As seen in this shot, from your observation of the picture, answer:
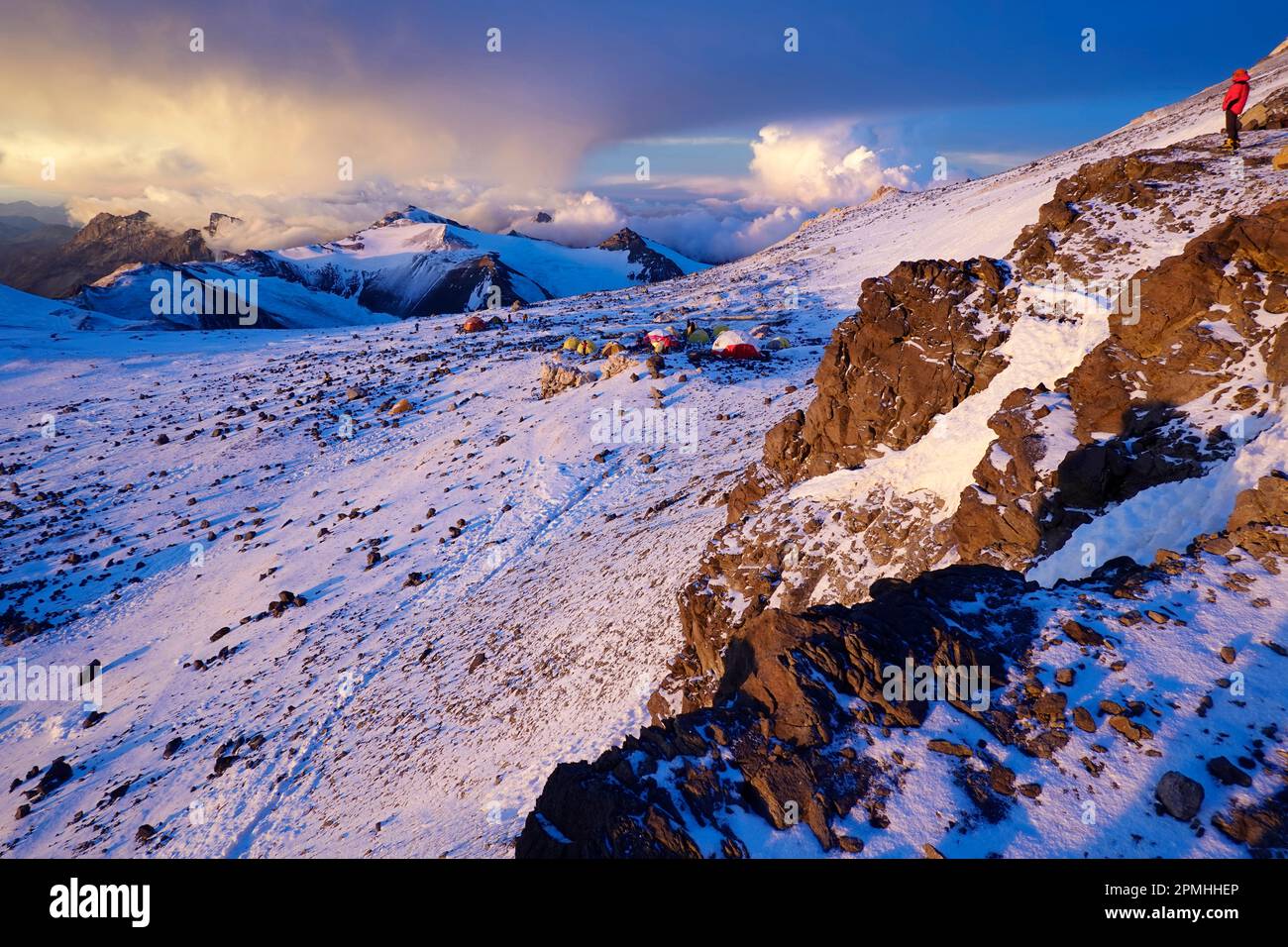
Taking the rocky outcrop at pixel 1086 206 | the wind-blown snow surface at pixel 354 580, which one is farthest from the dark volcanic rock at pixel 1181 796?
the rocky outcrop at pixel 1086 206

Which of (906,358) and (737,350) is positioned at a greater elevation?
(737,350)

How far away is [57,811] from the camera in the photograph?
62.2 ft

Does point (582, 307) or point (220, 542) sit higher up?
point (582, 307)

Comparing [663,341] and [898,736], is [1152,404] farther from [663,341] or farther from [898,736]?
[663,341]

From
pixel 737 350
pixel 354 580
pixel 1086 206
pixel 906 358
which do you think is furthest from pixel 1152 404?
pixel 737 350

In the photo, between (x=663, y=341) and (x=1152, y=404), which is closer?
(x=1152, y=404)

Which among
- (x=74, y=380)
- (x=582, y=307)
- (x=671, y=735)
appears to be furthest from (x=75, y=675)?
(x=582, y=307)

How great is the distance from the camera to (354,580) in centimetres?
2773

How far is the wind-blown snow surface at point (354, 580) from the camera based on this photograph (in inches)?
647

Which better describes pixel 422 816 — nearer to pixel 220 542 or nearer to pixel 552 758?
pixel 552 758

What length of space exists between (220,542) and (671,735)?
35.5 metres

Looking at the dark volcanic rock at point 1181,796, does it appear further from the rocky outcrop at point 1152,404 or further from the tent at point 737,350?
the tent at point 737,350

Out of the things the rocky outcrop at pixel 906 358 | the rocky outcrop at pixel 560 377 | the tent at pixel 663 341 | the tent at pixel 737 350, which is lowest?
the rocky outcrop at pixel 906 358

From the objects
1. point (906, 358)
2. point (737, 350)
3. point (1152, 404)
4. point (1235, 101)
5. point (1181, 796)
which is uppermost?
point (1235, 101)
